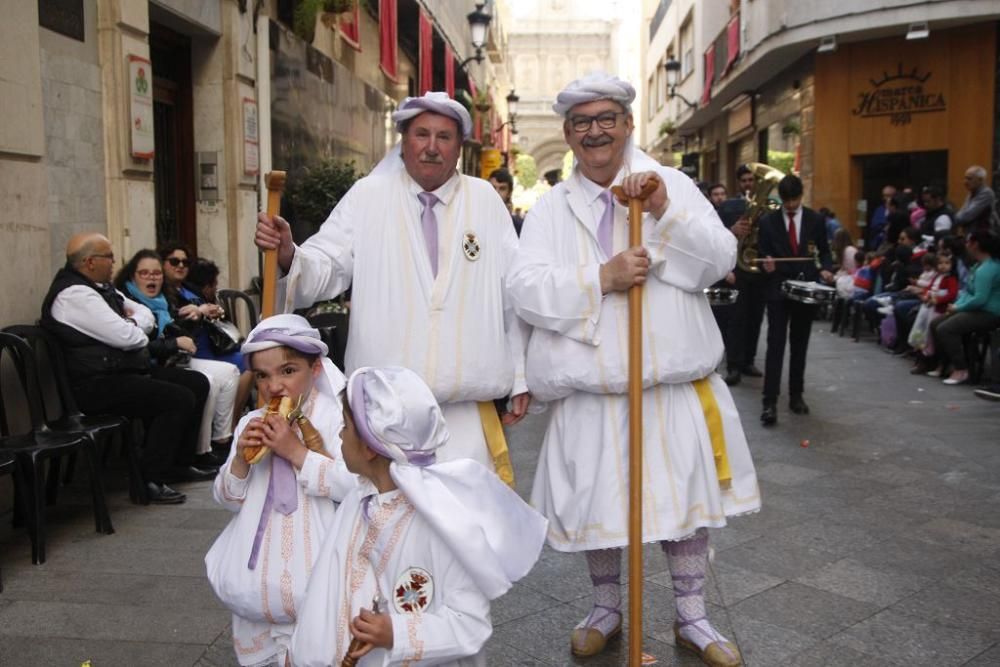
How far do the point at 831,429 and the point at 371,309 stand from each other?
501cm

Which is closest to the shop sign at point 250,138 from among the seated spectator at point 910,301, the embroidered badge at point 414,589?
the seated spectator at point 910,301

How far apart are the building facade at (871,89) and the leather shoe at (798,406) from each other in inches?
406

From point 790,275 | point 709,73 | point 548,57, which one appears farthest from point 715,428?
point 548,57

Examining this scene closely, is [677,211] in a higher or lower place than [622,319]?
→ higher

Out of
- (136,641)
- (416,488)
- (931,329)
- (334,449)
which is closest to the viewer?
(416,488)

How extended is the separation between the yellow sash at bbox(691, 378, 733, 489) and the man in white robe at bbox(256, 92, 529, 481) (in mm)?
629

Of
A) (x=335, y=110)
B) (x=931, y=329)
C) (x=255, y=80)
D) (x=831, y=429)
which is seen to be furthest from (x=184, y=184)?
(x=931, y=329)

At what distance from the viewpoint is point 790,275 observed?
816cm

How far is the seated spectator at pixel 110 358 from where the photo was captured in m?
5.52

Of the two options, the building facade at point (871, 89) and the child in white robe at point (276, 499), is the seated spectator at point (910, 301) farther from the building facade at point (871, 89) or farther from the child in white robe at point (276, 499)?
the child in white robe at point (276, 499)

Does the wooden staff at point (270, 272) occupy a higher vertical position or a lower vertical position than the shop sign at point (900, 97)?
lower

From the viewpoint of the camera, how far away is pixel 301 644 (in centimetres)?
245

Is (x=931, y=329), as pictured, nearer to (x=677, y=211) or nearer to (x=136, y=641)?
(x=677, y=211)

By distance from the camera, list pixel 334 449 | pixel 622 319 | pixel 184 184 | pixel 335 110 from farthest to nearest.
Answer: pixel 335 110 → pixel 184 184 → pixel 622 319 → pixel 334 449
